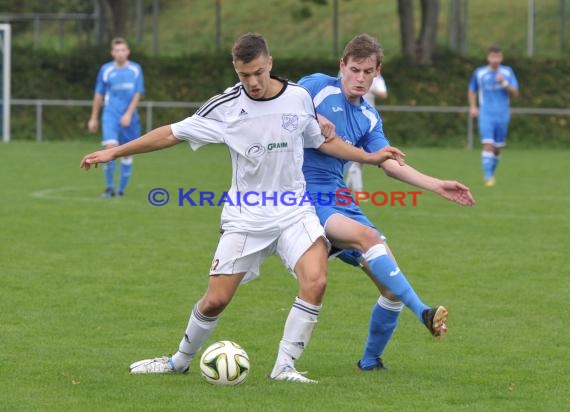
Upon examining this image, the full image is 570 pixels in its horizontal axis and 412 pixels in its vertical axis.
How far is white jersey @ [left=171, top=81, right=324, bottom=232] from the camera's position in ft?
21.1

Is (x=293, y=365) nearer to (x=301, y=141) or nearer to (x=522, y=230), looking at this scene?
(x=301, y=141)

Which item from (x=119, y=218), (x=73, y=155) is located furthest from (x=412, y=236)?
(x=73, y=155)

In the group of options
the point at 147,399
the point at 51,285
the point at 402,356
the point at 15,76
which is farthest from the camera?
the point at 15,76

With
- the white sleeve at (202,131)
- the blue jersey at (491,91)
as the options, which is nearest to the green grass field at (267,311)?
the white sleeve at (202,131)

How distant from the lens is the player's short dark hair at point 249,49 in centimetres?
616

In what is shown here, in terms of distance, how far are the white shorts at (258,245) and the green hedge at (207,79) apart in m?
27.0

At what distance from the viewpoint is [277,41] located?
4091cm

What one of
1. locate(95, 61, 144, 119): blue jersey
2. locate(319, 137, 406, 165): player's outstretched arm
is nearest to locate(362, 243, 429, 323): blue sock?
locate(319, 137, 406, 165): player's outstretched arm

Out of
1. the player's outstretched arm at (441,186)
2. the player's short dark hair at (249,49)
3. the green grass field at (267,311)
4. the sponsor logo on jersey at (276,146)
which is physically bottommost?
the green grass field at (267,311)

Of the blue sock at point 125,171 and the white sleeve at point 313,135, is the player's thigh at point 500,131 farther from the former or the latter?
the white sleeve at point 313,135

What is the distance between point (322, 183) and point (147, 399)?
1.59 m

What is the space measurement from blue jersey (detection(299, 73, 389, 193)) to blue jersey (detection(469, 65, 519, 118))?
47.0 ft

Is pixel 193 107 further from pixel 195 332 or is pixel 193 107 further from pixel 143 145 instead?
pixel 143 145

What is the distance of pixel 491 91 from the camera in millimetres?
21188
